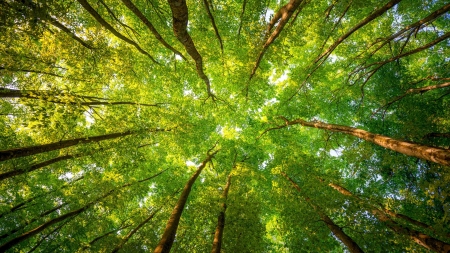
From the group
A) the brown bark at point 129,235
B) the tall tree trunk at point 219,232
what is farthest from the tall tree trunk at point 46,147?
the tall tree trunk at point 219,232

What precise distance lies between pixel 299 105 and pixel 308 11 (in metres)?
5.67

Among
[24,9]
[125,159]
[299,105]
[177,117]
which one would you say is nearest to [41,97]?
[24,9]

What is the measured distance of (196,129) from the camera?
1122 cm

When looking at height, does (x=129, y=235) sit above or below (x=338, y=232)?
below

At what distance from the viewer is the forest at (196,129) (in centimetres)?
500

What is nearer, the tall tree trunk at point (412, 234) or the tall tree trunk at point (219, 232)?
the tall tree trunk at point (412, 234)

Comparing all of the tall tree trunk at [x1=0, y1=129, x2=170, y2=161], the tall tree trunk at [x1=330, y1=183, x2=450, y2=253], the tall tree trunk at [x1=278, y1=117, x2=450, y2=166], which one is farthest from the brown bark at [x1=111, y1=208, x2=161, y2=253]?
the tall tree trunk at [x1=278, y1=117, x2=450, y2=166]

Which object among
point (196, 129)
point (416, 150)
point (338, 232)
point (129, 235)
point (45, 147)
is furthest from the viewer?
point (196, 129)

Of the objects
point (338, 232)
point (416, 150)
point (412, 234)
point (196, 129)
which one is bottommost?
point (338, 232)

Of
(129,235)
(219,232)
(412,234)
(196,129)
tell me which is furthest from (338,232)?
(196,129)

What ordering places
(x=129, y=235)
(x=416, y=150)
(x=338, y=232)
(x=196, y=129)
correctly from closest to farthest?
(x=416, y=150)
(x=338, y=232)
(x=129, y=235)
(x=196, y=129)

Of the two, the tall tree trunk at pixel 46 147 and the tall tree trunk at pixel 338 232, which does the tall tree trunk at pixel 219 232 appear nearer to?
the tall tree trunk at pixel 338 232

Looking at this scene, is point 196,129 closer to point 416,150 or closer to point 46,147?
point 46,147

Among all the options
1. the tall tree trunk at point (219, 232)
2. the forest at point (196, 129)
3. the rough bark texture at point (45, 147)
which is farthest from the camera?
the tall tree trunk at point (219, 232)
